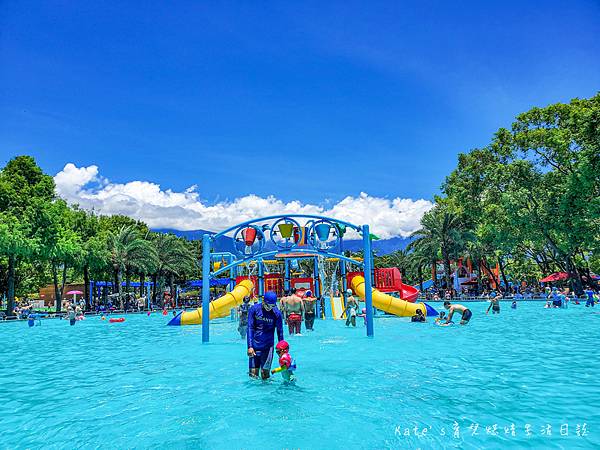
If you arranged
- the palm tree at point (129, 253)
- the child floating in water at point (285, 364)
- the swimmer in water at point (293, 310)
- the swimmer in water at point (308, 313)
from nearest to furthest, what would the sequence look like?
the child floating in water at point (285, 364)
the swimmer in water at point (293, 310)
the swimmer in water at point (308, 313)
the palm tree at point (129, 253)

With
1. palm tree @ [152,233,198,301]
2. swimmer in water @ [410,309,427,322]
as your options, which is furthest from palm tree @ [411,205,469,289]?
swimmer in water @ [410,309,427,322]

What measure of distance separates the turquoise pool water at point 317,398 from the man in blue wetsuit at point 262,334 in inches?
12.4

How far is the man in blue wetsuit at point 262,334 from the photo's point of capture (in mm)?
7914

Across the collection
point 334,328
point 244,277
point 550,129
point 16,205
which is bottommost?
point 334,328

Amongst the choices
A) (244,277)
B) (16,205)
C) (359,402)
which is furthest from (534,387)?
(16,205)

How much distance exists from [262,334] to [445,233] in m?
44.0

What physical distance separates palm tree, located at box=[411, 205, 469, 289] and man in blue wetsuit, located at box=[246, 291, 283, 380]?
1704 inches

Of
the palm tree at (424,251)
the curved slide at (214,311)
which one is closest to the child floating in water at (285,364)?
the curved slide at (214,311)

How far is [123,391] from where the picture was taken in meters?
8.08

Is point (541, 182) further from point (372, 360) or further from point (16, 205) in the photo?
point (16, 205)

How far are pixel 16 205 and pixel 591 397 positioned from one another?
37070 mm

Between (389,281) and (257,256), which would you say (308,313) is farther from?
(389,281)

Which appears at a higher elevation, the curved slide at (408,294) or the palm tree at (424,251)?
the palm tree at (424,251)

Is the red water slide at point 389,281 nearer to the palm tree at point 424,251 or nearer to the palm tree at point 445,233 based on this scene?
the palm tree at point 445,233
